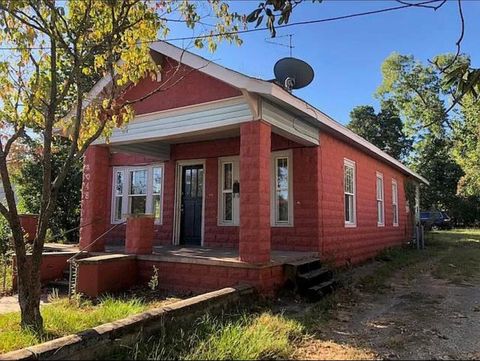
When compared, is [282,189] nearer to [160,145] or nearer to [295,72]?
[295,72]

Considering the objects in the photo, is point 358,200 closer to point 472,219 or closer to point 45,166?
point 45,166

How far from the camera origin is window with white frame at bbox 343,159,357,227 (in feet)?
35.3

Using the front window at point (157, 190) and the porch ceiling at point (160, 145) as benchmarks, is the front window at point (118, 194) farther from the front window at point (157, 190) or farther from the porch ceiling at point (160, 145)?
the porch ceiling at point (160, 145)

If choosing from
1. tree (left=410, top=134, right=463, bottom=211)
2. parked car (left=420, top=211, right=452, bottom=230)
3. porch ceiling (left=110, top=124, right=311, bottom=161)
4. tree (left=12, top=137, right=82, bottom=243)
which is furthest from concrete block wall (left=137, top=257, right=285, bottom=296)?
tree (left=410, top=134, right=463, bottom=211)

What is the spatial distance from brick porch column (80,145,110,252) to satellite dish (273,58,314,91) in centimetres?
438

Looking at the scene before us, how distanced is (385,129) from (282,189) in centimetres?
3035

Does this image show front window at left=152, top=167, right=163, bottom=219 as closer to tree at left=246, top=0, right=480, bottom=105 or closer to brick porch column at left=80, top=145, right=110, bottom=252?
brick porch column at left=80, top=145, right=110, bottom=252

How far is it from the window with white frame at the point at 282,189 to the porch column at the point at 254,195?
232cm

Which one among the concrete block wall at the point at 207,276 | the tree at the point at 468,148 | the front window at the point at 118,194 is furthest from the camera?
A: the tree at the point at 468,148

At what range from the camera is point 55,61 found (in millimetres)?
5074

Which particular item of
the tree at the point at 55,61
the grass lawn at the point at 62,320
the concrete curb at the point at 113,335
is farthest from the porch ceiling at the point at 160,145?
the concrete curb at the point at 113,335

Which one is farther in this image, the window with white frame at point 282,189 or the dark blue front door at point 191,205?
the dark blue front door at point 191,205

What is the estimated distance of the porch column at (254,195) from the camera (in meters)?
6.74

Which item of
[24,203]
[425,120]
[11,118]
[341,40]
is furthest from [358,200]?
[425,120]
